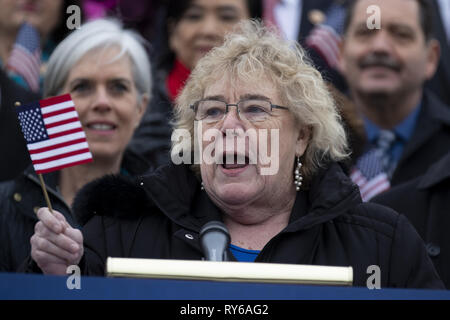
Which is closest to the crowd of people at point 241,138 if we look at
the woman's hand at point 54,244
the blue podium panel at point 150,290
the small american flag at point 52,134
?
the woman's hand at point 54,244

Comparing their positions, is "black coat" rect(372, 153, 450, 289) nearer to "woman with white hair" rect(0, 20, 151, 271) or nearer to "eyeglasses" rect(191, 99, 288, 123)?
"eyeglasses" rect(191, 99, 288, 123)

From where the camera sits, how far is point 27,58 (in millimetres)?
5629

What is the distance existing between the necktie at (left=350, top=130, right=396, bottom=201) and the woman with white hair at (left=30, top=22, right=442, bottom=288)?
1.15 metres

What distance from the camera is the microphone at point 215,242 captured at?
9.26ft

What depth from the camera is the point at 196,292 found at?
2537 millimetres

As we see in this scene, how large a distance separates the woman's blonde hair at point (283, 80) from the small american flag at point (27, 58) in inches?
80.2

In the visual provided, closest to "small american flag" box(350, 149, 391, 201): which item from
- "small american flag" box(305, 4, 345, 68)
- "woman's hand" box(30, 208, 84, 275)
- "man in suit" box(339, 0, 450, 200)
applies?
"man in suit" box(339, 0, 450, 200)

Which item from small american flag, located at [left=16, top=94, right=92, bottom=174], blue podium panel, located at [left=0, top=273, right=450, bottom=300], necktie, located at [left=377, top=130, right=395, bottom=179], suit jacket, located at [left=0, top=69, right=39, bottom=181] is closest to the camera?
blue podium panel, located at [left=0, top=273, right=450, bottom=300]

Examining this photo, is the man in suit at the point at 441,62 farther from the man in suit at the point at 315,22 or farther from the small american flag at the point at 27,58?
the small american flag at the point at 27,58

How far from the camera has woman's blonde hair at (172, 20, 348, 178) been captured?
142 inches

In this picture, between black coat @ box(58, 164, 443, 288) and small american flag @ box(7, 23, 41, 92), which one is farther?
small american flag @ box(7, 23, 41, 92)

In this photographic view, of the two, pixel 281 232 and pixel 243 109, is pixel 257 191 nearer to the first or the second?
pixel 281 232
